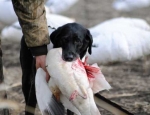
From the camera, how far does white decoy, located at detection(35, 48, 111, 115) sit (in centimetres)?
330

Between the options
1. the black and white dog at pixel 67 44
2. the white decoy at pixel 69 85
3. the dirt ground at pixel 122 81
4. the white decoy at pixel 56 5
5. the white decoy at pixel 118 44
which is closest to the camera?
the white decoy at pixel 69 85

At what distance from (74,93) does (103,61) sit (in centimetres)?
264

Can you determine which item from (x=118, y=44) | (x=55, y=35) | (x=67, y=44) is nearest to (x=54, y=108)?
(x=67, y=44)

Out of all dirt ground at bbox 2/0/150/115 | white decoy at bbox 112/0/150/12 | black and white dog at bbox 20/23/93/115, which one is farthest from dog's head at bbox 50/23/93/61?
white decoy at bbox 112/0/150/12

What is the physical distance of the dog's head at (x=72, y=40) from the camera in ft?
12.3

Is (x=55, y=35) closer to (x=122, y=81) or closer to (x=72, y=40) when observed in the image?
(x=72, y=40)

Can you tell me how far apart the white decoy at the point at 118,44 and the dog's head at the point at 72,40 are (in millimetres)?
1642

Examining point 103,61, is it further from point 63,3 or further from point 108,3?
point 108,3

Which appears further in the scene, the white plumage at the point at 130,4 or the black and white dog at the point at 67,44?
the white plumage at the point at 130,4

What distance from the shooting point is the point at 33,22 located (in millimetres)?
3473

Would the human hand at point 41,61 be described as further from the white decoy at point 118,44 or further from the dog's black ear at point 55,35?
the white decoy at point 118,44

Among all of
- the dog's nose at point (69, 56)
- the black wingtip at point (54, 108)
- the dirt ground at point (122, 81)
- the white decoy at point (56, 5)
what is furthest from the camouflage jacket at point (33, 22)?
the white decoy at point (56, 5)

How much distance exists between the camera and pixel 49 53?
→ 3504 millimetres

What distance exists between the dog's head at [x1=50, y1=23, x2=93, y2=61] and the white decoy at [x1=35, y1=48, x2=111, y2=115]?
23 centimetres
